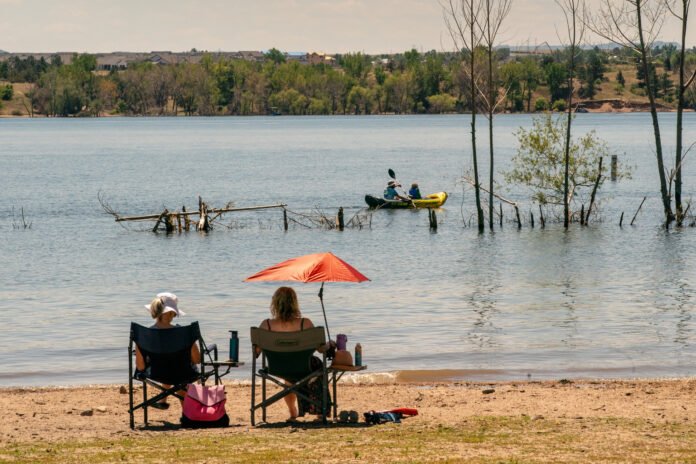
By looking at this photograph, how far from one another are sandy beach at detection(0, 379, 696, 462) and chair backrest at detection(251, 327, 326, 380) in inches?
24.2

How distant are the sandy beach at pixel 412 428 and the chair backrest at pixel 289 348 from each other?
62cm

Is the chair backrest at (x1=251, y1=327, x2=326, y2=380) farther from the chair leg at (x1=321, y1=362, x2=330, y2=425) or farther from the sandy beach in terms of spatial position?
the sandy beach

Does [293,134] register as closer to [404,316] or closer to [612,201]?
[612,201]

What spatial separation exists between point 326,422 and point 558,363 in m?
7.51

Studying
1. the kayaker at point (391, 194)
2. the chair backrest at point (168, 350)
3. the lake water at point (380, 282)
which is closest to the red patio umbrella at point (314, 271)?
the chair backrest at point (168, 350)

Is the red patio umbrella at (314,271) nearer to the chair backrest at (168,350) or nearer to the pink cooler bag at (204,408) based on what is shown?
the chair backrest at (168,350)

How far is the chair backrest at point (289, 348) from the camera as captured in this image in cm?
1280

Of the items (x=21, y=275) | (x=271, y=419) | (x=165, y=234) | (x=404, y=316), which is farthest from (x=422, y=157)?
(x=271, y=419)

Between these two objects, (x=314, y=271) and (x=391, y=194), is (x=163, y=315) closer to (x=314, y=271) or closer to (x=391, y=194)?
(x=314, y=271)

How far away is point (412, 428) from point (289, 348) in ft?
5.30

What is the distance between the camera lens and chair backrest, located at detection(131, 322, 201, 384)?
12.9 meters

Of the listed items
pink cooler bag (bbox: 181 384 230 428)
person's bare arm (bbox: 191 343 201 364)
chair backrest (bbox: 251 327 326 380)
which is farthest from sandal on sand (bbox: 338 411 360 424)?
person's bare arm (bbox: 191 343 201 364)

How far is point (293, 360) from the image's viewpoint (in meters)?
13.0

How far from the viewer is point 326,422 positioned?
1295 centimetres
